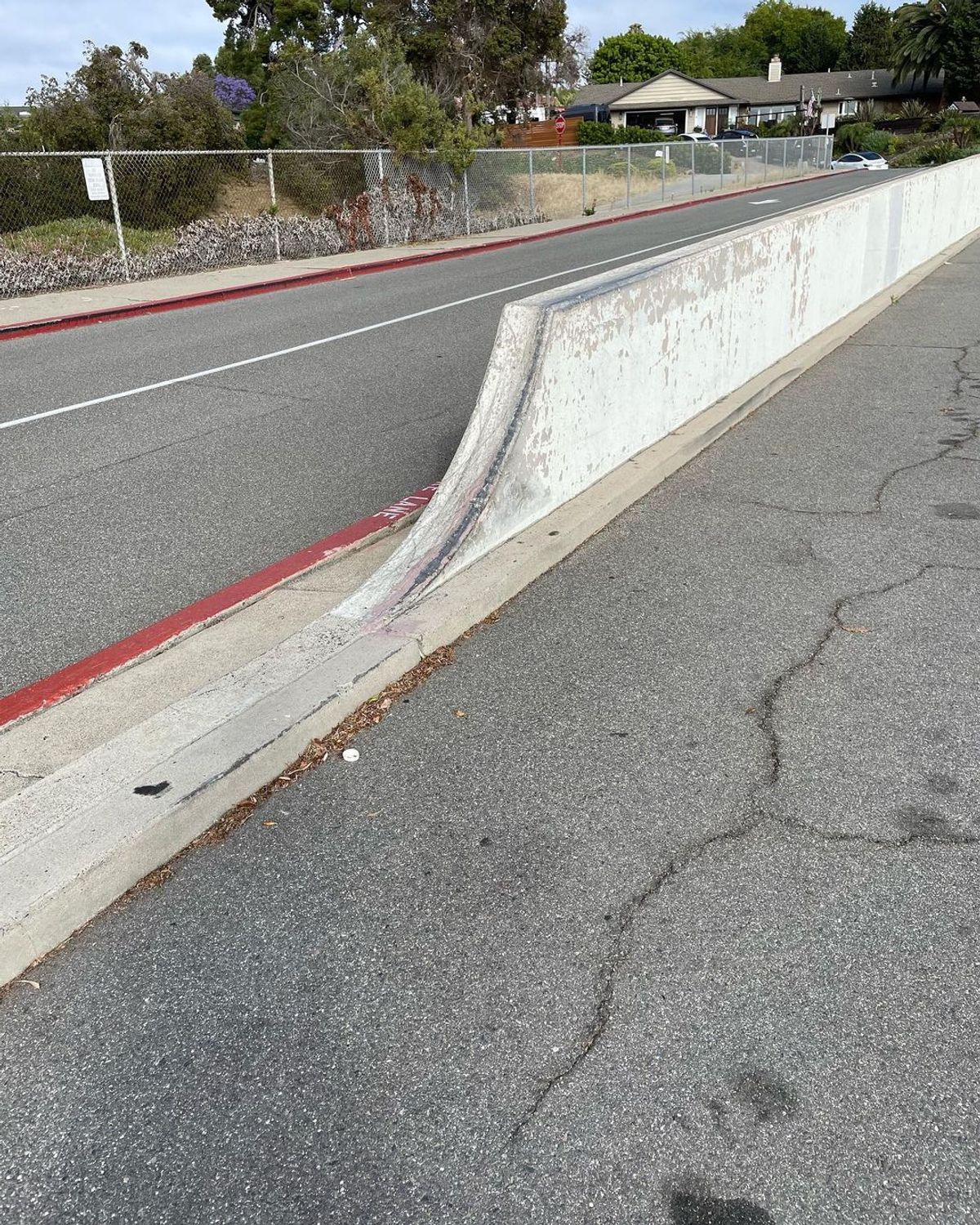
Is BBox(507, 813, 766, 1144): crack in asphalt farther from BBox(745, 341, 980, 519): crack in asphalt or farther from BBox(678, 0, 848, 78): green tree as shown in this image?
BBox(678, 0, 848, 78): green tree

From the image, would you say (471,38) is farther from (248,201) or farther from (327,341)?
(327,341)

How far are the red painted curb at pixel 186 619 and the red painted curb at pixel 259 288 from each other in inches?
360

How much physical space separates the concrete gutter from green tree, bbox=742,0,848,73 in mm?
145191

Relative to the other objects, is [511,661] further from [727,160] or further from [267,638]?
[727,160]

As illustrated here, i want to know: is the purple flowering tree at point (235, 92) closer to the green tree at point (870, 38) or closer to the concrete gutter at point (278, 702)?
the concrete gutter at point (278, 702)

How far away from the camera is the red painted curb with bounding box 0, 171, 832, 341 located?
13510 millimetres

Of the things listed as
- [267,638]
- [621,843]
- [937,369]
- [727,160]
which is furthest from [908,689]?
[727,160]

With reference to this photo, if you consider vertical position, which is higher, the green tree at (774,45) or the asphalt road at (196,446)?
the green tree at (774,45)

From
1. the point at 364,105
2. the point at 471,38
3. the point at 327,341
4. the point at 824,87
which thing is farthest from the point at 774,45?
the point at 327,341

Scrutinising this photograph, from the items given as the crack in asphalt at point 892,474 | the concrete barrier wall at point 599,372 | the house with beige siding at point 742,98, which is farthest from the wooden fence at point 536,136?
the crack in asphalt at point 892,474

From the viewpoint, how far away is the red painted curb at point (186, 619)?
396cm

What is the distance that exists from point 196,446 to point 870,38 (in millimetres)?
140286

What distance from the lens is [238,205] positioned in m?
24.0

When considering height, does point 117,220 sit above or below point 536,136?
below
